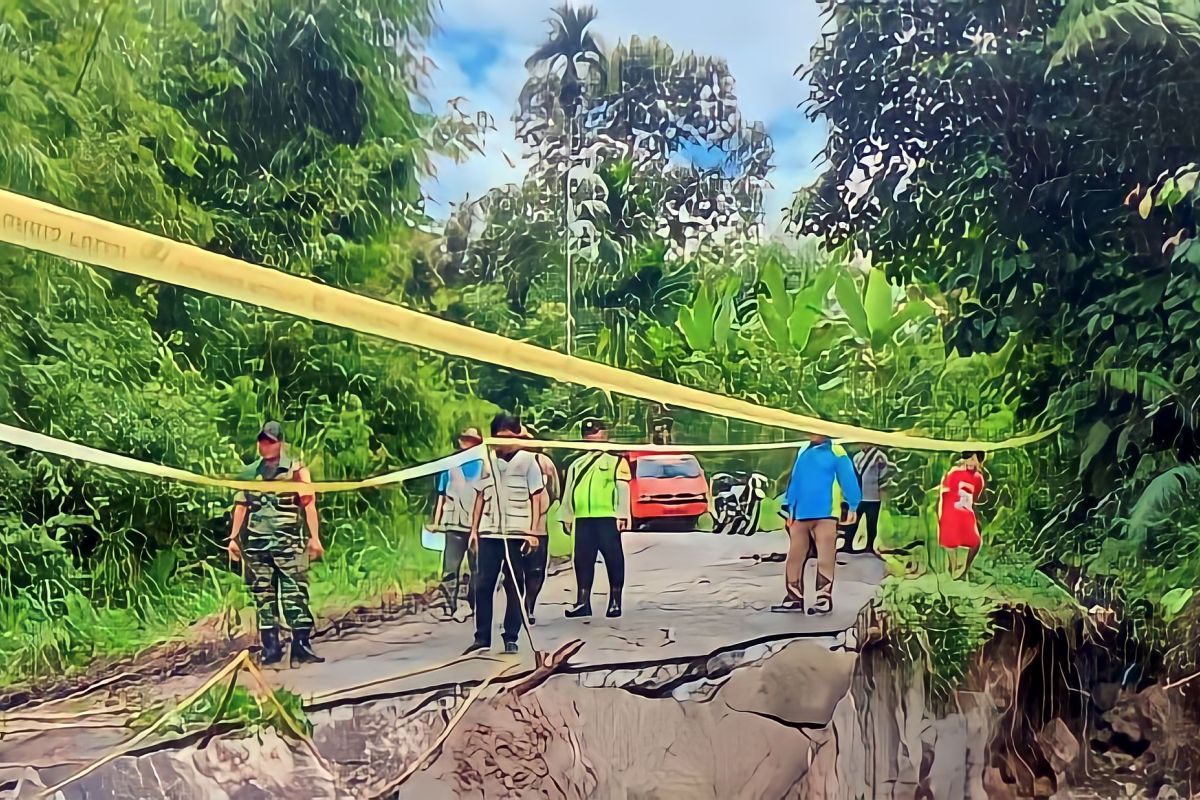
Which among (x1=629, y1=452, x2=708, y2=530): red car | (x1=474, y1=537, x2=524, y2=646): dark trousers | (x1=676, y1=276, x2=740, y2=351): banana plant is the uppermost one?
(x1=676, y1=276, x2=740, y2=351): banana plant

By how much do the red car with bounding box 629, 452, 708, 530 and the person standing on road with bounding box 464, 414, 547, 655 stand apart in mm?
218

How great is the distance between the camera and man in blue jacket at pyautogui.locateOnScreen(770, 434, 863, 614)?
1.88 meters

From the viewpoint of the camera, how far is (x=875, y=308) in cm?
189

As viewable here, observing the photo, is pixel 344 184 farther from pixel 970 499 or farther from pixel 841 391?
pixel 970 499

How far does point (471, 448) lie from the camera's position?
188 centimetres

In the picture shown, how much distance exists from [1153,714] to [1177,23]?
159cm

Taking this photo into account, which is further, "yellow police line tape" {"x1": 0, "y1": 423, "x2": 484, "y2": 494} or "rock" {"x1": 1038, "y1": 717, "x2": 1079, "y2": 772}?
"rock" {"x1": 1038, "y1": 717, "x2": 1079, "y2": 772}

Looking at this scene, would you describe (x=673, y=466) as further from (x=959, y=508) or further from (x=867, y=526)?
(x=959, y=508)

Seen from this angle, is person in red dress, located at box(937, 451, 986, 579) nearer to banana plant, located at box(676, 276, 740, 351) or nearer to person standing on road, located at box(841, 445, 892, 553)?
person standing on road, located at box(841, 445, 892, 553)

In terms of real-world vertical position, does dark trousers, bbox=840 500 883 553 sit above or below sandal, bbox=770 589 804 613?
above

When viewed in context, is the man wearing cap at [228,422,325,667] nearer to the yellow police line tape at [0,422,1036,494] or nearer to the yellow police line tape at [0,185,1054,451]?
the yellow police line tape at [0,422,1036,494]

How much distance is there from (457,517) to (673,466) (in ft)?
1.65

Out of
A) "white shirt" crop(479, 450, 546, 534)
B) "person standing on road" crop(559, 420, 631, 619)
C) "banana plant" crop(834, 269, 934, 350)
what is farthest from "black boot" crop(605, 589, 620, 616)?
"banana plant" crop(834, 269, 934, 350)

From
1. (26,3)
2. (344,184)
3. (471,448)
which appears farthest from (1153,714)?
(26,3)
